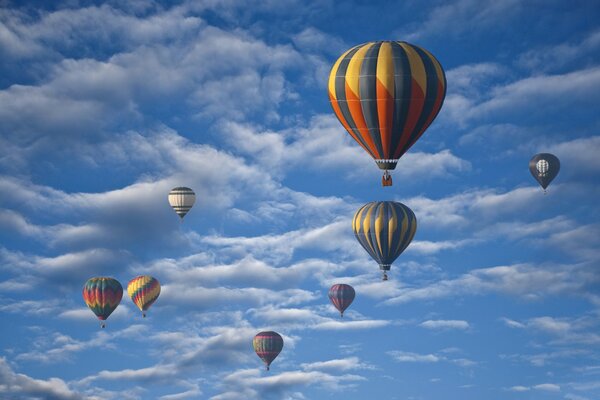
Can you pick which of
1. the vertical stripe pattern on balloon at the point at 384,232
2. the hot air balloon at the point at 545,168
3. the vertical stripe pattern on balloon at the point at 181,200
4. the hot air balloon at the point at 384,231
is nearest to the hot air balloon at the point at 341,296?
the vertical stripe pattern on balloon at the point at 181,200

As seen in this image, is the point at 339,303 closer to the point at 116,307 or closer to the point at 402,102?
the point at 116,307

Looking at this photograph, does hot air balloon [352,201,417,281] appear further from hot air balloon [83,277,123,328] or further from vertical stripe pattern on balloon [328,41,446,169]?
hot air balloon [83,277,123,328]

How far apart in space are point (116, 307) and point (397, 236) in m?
37.7

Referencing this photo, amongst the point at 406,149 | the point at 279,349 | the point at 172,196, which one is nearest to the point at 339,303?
the point at 279,349

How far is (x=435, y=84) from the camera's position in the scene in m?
113

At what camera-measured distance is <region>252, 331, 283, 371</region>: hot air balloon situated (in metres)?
150

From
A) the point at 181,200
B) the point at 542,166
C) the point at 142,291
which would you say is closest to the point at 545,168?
the point at 542,166

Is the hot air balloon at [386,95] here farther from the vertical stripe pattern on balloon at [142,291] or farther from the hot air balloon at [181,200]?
the vertical stripe pattern on balloon at [142,291]

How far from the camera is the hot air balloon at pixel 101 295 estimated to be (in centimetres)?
14575

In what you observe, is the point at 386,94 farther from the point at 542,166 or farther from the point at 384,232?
the point at 542,166

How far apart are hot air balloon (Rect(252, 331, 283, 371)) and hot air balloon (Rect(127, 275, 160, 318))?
12869 millimetres

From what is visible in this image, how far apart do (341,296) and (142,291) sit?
73.3 feet

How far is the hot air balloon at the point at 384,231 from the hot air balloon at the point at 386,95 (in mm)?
11312

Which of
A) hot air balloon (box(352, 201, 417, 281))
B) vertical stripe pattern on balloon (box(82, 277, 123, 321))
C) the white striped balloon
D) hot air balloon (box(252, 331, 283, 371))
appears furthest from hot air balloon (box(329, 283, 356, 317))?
the white striped balloon
